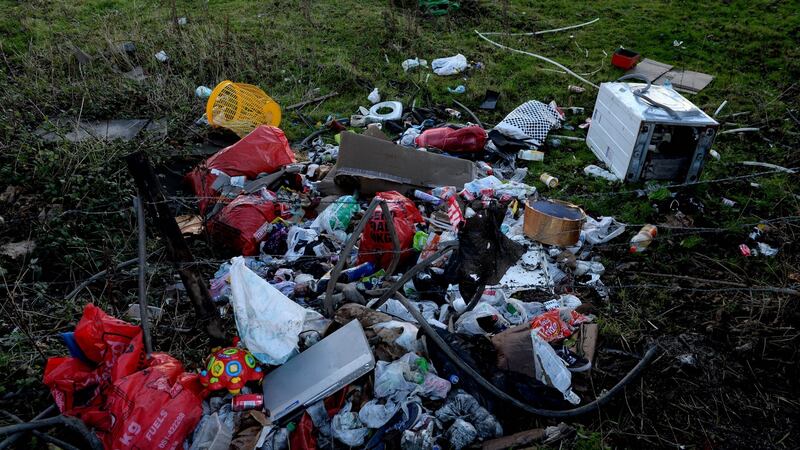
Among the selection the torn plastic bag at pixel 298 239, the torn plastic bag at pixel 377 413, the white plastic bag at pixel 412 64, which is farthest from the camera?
the white plastic bag at pixel 412 64

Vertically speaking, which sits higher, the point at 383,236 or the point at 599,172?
the point at 383,236

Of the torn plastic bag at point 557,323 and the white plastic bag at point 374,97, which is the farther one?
the white plastic bag at point 374,97

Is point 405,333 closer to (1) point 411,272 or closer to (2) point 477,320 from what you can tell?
(1) point 411,272

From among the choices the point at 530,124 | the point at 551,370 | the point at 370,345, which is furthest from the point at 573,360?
the point at 530,124

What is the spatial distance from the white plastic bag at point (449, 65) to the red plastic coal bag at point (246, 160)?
142 inches

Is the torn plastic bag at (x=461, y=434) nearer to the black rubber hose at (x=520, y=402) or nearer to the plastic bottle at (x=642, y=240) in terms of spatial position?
the black rubber hose at (x=520, y=402)

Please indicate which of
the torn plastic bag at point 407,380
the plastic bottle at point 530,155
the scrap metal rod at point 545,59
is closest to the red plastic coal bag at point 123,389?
the torn plastic bag at point 407,380

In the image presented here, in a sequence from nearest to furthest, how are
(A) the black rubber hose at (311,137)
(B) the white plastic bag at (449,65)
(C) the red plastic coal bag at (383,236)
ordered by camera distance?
1. (C) the red plastic coal bag at (383,236)
2. (A) the black rubber hose at (311,137)
3. (B) the white plastic bag at (449,65)

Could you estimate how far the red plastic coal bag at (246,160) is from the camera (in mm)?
5590

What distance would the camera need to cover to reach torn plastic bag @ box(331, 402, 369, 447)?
299cm

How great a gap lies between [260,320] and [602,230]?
3466 millimetres

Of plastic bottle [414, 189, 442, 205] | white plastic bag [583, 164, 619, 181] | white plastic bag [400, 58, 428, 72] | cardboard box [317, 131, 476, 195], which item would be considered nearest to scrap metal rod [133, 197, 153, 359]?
cardboard box [317, 131, 476, 195]

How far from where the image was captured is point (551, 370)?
3363 millimetres

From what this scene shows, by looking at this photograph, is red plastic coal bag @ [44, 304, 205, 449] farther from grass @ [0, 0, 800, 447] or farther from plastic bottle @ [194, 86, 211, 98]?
plastic bottle @ [194, 86, 211, 98]
